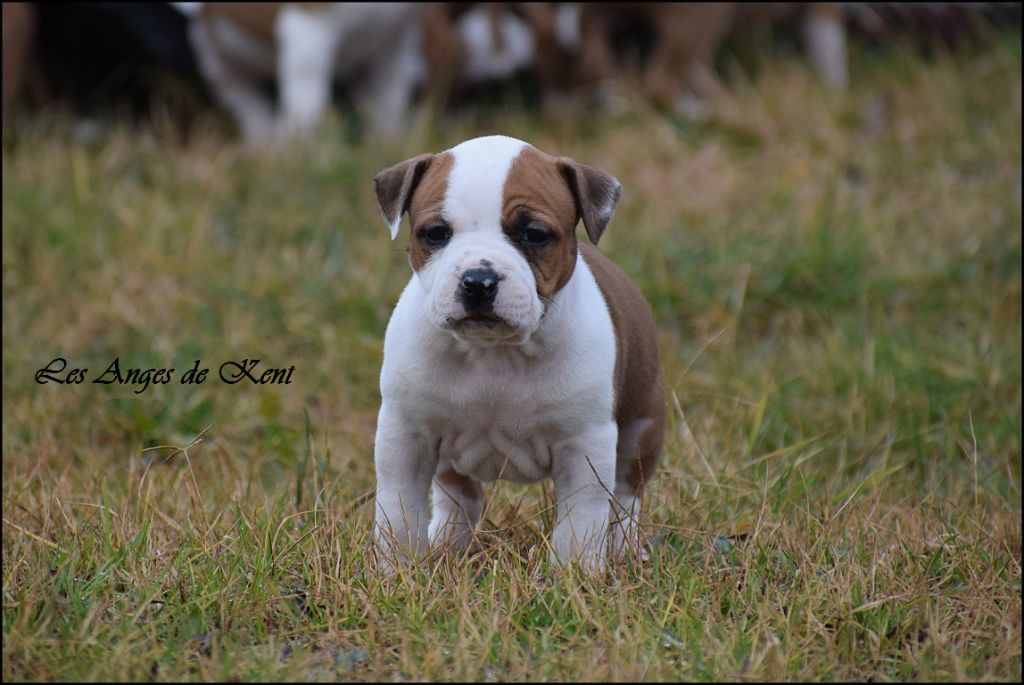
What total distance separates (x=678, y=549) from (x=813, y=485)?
38.2 inches

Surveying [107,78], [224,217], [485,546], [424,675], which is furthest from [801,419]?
[107,78]

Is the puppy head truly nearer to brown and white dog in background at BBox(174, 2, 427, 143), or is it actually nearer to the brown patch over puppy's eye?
the brown patch over puppy's eye

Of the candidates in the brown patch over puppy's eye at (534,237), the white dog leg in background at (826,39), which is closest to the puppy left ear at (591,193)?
the brown patch over puppy's eye at (534,237)

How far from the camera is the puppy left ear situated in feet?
11.3

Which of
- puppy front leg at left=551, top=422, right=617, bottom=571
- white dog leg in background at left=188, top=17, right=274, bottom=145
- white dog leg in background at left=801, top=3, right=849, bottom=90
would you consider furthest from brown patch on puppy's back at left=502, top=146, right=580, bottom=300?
white dog leg in background at left=801, top=3, right=849, bottom=90

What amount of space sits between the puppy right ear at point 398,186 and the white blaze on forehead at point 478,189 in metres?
0.17

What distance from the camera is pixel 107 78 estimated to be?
8758mm

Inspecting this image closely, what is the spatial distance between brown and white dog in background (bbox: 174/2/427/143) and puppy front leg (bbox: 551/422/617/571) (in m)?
4.57

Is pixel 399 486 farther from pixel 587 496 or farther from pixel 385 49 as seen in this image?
pixel 385 49

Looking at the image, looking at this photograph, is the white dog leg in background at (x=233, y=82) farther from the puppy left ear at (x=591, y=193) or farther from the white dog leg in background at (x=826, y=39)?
the puppy left ear at (x=591, y=193)

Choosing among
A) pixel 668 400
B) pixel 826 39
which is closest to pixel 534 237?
pixel 668 400

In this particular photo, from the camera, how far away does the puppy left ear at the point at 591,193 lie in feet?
11.3

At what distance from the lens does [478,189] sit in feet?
10.7

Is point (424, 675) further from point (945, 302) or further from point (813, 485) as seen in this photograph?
point (945, 302)
